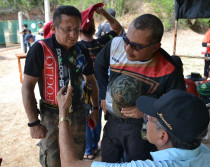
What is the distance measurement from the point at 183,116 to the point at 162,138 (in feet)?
0.74

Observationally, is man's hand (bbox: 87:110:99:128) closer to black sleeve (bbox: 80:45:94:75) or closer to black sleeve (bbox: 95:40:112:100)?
black sleeve (bbox: 95:40:112:100)

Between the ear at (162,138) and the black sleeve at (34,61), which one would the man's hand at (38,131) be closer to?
the black sleeve at (34,61)

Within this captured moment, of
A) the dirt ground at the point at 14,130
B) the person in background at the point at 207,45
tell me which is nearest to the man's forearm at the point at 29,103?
the dirt ground at the point at 14,130

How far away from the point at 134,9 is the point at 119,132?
953 inches

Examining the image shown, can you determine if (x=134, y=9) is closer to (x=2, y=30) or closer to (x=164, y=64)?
(x=2, y=30)

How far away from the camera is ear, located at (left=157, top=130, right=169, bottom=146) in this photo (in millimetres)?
1355

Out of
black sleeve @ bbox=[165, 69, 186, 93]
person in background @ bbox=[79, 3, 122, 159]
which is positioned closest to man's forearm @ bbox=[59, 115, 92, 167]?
black sleeve @ bbox=[165, 69, 186, 93]

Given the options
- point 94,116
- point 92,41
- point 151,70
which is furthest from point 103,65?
point 92,41

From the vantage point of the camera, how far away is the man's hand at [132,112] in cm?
200

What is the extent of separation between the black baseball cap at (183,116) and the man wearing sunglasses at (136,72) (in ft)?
2.08

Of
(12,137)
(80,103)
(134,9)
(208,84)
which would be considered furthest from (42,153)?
(134,9)

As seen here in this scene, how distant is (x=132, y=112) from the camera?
2.01m

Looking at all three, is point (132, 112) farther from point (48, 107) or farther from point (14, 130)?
point (14, 130)

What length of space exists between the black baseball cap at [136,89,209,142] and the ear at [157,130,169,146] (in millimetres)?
62
